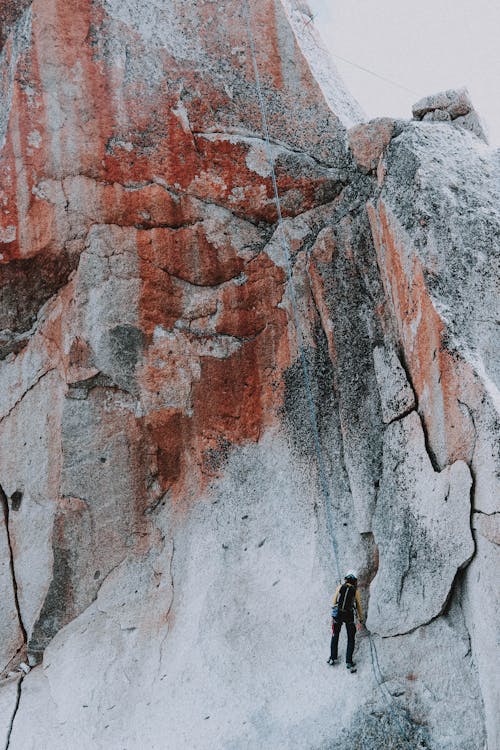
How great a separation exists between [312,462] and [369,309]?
1.49 m

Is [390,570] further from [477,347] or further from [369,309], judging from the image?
[369,309]

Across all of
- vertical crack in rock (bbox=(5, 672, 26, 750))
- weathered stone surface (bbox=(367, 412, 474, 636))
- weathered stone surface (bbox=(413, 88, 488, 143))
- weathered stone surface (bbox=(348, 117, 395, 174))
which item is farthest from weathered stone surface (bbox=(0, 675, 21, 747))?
weathered stone surface (bbox=(413, 88, 488, 143))

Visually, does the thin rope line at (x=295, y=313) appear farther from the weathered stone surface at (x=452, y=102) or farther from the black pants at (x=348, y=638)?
the weathered stone surface at (x=452, y=102)

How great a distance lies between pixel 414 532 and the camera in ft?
21.5

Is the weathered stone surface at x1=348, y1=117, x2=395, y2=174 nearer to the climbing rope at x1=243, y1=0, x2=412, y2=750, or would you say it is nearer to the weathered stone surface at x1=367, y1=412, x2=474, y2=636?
the climbing rope at x1=243, y1=0, x2=412, y2=750

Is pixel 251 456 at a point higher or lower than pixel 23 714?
higher

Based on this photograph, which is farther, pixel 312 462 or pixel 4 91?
pixel 4 91

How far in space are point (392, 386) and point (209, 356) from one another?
1.97 metres

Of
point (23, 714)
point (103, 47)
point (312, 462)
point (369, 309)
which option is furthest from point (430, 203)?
point (23, 714)

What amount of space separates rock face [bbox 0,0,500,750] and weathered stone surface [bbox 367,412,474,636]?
0.03 m

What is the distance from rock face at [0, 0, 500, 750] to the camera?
22.4ft

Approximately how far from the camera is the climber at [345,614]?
255 inches

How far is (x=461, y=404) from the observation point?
6.25 m

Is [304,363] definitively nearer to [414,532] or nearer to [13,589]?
[414,532]
